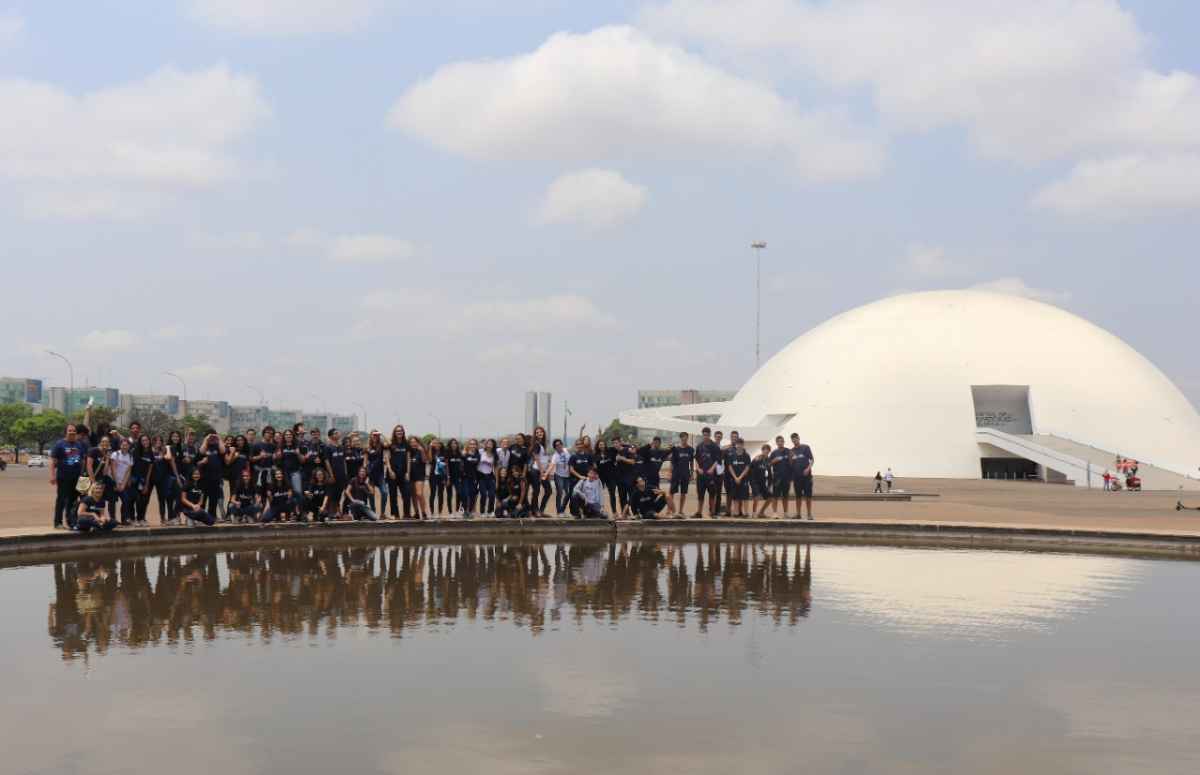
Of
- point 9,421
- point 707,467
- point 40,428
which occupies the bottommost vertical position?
point 707,467

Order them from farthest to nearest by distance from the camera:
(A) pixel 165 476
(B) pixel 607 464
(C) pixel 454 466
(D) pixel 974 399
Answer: (D) pixel 974 399, (B) pixel 607 464, (C) pixel 454 466, (A) pixel 165 476

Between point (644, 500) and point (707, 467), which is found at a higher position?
point (707, 467)

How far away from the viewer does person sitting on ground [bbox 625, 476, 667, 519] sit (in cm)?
1758

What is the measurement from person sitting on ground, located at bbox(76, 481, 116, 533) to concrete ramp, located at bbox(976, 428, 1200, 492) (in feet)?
155

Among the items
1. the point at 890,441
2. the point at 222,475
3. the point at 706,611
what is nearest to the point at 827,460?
the point at 890,441

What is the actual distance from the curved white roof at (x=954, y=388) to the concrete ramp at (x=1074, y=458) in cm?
159

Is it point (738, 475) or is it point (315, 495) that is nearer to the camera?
point (315, 495)

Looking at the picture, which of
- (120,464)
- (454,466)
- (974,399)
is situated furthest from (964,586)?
(974,399)

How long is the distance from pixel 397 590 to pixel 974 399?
2341 inches

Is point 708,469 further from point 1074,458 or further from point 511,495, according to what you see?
point 1074,458

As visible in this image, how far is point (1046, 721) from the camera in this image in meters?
5.84

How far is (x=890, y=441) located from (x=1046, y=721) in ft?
186

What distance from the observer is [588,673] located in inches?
268

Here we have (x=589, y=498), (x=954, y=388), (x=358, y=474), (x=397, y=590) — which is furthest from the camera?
(x=954, y=388)
